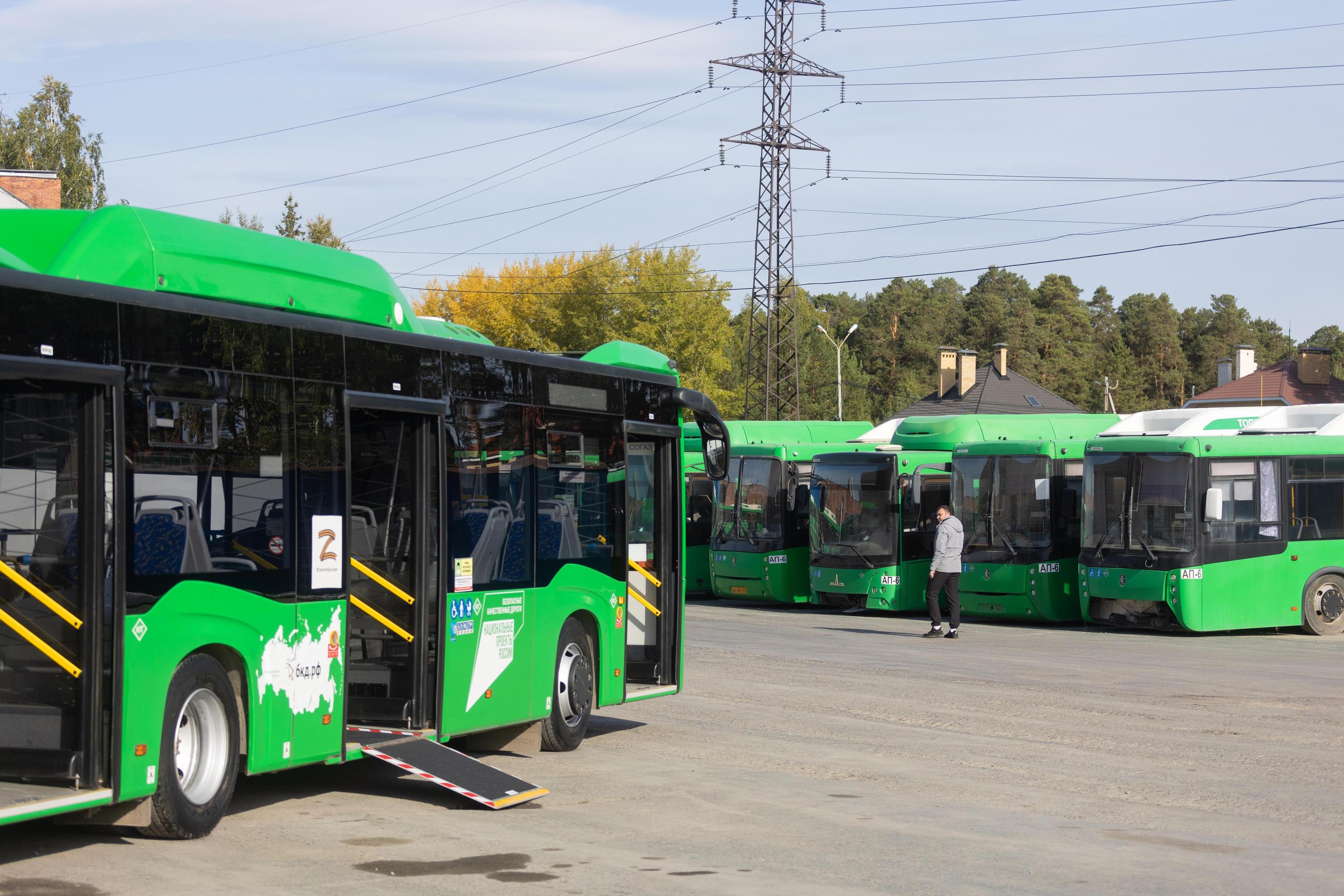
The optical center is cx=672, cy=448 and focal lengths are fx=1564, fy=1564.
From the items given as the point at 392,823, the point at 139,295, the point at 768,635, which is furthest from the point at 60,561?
the point at 768,635

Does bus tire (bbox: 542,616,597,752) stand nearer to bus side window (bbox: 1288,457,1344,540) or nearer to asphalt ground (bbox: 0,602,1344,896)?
asphalt ground (bbox: 0,602,1344,896)

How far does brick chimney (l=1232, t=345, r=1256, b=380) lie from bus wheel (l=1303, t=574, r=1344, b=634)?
5457cm

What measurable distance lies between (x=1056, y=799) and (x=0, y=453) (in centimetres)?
660

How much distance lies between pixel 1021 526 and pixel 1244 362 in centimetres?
5774

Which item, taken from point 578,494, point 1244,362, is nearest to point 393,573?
point 578,494

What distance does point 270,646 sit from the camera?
27.9 feet

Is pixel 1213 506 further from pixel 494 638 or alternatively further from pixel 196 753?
pixel 196 753

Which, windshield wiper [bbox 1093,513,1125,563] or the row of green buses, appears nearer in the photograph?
the row of green buses

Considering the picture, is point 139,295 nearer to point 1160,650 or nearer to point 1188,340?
point 1160,650

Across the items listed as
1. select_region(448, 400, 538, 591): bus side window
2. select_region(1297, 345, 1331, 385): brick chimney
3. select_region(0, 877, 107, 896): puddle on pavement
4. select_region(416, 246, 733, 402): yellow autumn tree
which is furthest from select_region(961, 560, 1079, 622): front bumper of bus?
select_region(1297, 345, 1331, 385): brick chimney

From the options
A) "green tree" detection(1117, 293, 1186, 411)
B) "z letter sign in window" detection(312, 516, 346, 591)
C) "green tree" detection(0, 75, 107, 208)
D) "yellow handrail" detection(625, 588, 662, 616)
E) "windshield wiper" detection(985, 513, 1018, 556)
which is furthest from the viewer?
"green tree" detection(1117, 293, 1186, 411)

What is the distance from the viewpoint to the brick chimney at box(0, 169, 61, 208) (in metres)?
33.7

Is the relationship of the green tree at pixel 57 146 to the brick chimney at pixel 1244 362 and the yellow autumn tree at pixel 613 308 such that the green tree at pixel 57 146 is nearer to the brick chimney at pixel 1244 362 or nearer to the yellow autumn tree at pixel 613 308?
the yellow autumn tree at pixel 613 308

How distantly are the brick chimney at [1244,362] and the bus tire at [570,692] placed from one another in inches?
2727
